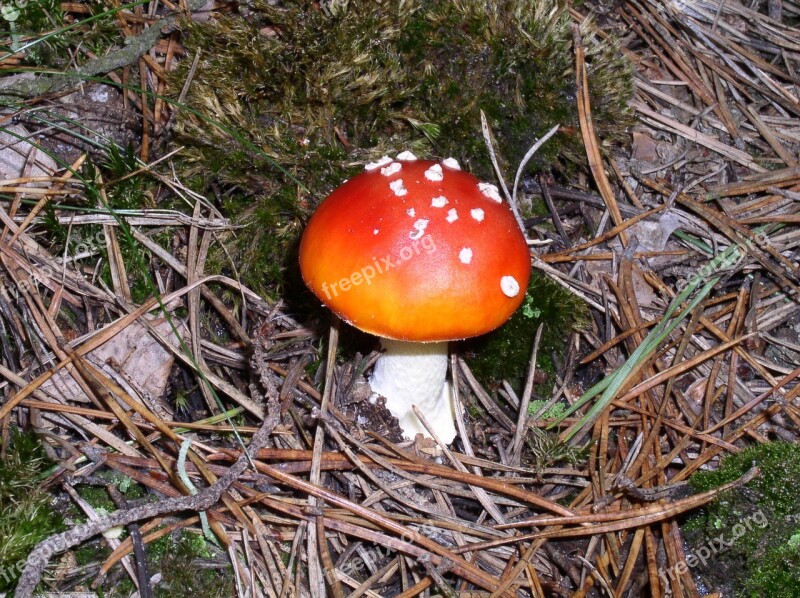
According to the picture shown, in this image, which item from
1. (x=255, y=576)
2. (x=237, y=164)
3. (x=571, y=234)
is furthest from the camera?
(x=571, y=234)

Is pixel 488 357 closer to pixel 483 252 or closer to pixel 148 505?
pixel 483 252

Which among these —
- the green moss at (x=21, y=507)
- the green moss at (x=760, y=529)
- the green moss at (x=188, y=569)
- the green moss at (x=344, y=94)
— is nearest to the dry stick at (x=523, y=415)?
the green moss at (x=760, y=529)

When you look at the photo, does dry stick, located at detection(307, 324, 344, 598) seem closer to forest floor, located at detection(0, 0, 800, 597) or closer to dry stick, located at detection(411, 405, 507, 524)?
forest floor, located at detection(0, 0, 800, 597)

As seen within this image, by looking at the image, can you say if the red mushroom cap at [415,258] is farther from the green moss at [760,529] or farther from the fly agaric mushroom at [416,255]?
the green moss at [760,529]

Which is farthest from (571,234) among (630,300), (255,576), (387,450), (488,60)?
(255,576)

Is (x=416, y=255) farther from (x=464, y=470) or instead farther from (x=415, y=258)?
(x=464, y=470)
